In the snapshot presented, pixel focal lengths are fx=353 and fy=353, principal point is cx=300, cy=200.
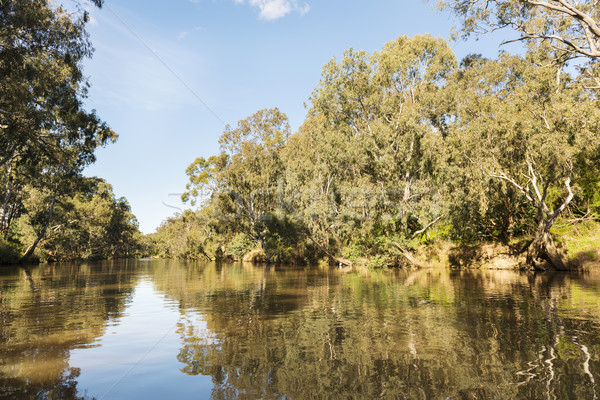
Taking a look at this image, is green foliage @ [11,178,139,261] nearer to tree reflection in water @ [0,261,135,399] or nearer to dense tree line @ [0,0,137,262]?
dense tree line @ [0,0,137,262]

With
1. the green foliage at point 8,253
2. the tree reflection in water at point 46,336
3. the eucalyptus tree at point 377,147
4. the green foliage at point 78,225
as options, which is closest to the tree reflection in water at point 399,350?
the tree reflection in water at point 46,336

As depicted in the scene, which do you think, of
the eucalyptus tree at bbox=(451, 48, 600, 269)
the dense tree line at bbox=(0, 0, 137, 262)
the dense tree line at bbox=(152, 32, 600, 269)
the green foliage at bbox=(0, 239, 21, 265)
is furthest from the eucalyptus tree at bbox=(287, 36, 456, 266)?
the green foliage at bbox=(0, 239, 21, 265)

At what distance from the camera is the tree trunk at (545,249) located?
24672mm

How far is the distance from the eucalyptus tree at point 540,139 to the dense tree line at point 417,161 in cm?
10

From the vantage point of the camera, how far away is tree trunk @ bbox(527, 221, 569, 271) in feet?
80.9

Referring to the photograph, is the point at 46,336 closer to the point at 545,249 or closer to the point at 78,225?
the point at 545,249

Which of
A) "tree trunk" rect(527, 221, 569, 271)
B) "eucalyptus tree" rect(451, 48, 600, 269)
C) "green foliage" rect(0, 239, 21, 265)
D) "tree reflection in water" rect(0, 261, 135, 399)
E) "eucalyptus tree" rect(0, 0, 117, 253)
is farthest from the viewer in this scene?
"green foliage" rect(0, 239, 21, 265)

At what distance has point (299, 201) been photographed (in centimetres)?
4322

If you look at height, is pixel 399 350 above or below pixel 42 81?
below

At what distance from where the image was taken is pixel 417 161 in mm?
34531

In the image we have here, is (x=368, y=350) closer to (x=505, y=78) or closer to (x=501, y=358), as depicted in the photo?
(x=501, y=358)

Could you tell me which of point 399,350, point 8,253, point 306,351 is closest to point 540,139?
point 399,350

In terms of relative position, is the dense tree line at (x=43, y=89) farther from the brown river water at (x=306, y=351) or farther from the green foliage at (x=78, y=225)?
the brown river water at (x=306, y=351)

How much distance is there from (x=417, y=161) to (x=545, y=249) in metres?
13.1
